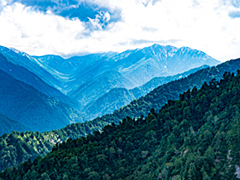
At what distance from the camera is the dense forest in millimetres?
90812

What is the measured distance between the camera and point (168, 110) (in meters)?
157

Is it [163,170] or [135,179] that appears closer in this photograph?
[163,170]

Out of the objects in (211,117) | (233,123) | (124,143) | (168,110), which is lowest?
(233,123)

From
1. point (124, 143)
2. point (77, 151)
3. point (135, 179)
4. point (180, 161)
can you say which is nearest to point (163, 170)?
point (180, 161)

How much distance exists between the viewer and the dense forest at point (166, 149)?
90.8 metres

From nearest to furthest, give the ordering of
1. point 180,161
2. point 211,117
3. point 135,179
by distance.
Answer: point 180,161
point 135,179
point 211,117

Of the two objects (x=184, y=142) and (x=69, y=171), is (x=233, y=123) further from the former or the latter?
(x=69, y=171)

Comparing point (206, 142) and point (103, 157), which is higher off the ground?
point (103, 157)

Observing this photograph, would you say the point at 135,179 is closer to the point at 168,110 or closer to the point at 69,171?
the point at 69,171

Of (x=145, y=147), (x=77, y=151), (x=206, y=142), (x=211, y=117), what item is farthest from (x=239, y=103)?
(x=77, y=151)

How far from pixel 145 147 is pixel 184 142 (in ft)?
95.2

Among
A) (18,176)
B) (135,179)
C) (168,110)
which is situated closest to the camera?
(135,179)

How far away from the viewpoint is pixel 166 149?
122062 mm

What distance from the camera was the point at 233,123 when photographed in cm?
10375
